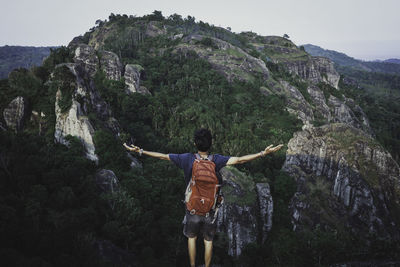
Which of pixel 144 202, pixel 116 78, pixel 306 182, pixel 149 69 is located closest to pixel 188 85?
pixel 149 69

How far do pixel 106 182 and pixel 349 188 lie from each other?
37230 mm

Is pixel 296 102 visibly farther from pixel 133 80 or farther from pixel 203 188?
pixel 203 188

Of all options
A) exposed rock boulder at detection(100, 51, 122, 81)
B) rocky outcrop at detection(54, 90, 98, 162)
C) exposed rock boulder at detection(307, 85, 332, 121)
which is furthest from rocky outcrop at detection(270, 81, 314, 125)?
rocky outcrop at detection(54, 90, 98, 162)

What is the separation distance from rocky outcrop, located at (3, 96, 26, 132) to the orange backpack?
44202mm

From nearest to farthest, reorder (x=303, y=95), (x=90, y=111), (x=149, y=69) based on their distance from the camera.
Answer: (x=90, y=111) < (x=149, y=69) < (x=303, y=95)

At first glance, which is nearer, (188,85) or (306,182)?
Answer: (306,182)

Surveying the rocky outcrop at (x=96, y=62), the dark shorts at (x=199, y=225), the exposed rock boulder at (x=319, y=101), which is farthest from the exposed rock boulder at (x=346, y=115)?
the dark shorts at (x=199, y=225)

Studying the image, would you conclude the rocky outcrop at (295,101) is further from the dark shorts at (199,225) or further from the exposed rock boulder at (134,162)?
the dark shorts at (199,225)

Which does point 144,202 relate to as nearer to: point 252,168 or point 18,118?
point 18,118

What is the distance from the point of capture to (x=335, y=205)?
41906 millimetres

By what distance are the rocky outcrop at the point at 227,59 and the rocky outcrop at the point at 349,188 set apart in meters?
55.2

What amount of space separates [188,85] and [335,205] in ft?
195

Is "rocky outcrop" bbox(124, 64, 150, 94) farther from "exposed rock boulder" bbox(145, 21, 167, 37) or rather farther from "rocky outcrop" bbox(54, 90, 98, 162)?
"exposed rock boulder" bbox(145, 21, 167, 37)

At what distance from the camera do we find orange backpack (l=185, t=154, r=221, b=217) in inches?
208
